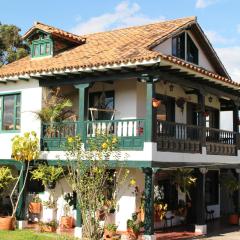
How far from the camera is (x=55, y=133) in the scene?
60.3ft

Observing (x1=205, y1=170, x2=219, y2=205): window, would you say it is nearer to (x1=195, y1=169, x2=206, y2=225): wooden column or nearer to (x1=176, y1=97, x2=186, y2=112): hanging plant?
(x1=176, y1=97, x2=186, y2=112): hanging plant

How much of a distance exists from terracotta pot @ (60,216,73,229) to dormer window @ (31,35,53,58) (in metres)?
6.88

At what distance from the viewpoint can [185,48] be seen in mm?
20922

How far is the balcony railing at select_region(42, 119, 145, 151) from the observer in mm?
16188

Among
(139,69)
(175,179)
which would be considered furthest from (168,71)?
(175,179)

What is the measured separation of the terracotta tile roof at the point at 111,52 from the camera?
53.6 feet

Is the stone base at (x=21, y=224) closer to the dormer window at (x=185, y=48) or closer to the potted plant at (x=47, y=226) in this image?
the potted plant at (x=47, y=226)

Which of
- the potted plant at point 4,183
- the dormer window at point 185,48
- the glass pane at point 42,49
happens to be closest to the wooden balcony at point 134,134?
the potted plant at point 4,183

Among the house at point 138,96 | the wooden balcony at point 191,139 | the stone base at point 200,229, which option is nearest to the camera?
the house at point 138,96

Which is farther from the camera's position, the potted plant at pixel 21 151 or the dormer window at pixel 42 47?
the dormer window at pixel 42 47

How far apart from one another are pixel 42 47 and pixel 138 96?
5491 mm

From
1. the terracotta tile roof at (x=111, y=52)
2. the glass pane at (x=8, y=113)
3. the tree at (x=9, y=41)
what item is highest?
the tree at (x=9, y=41)

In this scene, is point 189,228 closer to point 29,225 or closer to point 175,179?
point 175,179

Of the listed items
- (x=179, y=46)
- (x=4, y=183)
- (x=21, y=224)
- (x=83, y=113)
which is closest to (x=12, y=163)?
(x=4, y=183)
